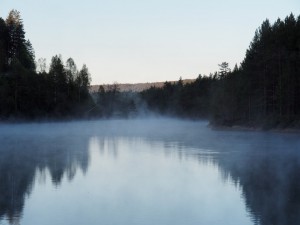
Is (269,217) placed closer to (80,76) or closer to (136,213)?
(136,213)

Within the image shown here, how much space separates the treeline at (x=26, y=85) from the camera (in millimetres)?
95688

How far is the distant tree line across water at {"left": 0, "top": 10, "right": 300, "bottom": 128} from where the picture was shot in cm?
6675

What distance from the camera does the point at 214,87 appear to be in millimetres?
108875

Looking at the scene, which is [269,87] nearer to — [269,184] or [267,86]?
[267,86]

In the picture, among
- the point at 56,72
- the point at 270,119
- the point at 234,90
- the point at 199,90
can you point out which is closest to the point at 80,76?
the point at 56,72

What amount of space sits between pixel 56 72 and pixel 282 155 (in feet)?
289

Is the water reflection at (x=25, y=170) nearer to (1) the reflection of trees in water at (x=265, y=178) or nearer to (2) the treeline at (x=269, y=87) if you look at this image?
(1) the reflection of trees in water at (x=265, y=178)

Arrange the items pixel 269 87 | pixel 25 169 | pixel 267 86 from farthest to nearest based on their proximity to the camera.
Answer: pixel 269 87
pixel 267 86
pixel 25 169

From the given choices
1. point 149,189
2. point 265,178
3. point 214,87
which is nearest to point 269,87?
point 214,87

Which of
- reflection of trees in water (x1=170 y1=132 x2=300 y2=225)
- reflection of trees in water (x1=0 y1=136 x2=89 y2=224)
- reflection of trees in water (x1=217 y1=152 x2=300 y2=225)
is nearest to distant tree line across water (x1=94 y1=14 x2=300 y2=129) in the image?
reflection of trees in water (x1=170 y1=132 x2=300 y2=225)

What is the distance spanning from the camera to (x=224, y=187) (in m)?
20.4

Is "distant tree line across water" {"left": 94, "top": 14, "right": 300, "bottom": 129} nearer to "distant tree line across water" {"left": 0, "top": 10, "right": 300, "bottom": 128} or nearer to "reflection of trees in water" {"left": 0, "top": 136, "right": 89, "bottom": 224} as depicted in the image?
"distant tree line across water" {"left": 0, "top": 10, "right": 300, "bottom": 128}

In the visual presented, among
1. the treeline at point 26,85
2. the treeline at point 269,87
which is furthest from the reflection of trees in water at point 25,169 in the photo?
the treeline at point 26,85

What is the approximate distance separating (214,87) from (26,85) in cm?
4134
